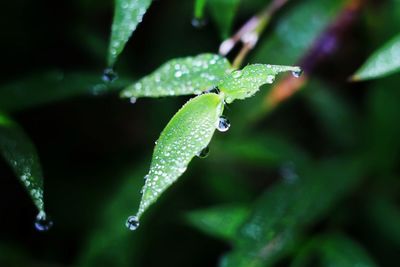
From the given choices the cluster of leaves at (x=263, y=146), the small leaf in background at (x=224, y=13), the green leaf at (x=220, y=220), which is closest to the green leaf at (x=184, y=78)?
the cluster of leaves at (x=263, y=146)

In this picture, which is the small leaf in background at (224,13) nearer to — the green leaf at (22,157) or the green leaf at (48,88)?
the green leaf at (48,88)

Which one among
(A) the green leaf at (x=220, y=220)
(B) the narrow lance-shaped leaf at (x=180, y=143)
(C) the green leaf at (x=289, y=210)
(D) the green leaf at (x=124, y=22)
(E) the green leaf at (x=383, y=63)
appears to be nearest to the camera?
(B) the narrow lance-shaped leaf at (x=180, y=143)

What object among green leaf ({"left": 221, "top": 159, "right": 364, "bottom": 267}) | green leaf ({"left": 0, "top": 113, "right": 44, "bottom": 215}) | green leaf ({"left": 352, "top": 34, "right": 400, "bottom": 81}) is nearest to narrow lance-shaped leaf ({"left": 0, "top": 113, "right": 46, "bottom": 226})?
green leaf ({"left": 0, "top": 113, "right": 44, "bottom": 215})

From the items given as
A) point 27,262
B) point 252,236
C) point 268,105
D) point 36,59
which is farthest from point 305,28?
point 27,262

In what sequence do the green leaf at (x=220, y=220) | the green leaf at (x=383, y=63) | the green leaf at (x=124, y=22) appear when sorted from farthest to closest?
the green leaf at (x=220, y=220)
the green leaf at (x=383, y=63)
the green leaf at (x=124, y=22)

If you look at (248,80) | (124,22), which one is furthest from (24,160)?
(248,80)
